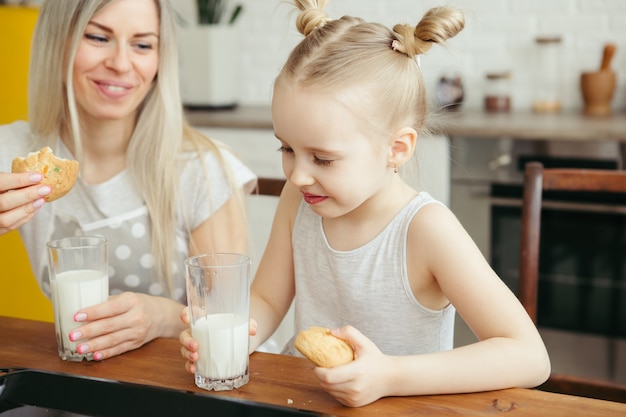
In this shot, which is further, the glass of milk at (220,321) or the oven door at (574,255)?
the oven door at (574,255)

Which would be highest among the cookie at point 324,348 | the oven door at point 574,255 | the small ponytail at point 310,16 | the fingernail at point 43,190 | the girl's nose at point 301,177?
the small ponytail at point 310,16

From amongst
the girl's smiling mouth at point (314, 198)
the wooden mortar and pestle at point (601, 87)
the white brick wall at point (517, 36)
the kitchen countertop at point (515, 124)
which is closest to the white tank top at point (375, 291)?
the girl's smiling mouth at point (314, 198)

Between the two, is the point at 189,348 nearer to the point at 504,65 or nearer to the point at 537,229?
the point at 537,229

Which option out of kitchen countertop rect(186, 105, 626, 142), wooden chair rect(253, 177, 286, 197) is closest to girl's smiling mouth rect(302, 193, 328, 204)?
wooden chair rect(253, 177, 286, 197)

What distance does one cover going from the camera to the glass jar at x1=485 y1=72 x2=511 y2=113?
3225 mm

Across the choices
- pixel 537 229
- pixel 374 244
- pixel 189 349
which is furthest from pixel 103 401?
pixel 537 229

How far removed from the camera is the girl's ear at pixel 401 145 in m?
1.15

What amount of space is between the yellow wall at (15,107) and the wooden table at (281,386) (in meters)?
1.46

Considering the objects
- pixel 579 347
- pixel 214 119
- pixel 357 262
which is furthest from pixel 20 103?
pixel 579 347

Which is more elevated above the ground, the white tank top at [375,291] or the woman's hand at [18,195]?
the woman's hand at [18,195]

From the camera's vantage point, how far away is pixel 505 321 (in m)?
1.05

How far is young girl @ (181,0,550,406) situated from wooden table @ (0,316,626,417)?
21 millimetres

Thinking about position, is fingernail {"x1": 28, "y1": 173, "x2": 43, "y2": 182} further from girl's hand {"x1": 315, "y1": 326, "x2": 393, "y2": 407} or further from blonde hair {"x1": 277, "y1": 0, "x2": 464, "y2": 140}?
girl's hand {"x1": 315, "y1": 326, "x2": 393, "y2": 407}

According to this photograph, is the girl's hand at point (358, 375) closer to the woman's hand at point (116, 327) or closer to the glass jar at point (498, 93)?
the woman's hand at point (116, 327)
